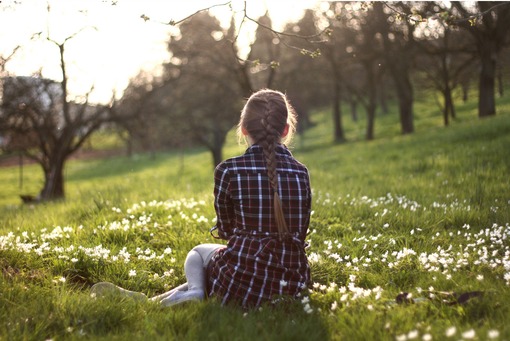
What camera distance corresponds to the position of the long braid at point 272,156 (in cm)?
359

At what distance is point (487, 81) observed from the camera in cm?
2056

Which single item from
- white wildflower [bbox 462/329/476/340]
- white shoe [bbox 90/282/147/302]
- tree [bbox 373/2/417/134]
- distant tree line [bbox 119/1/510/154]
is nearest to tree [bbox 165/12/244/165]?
distant tree line [bbox 119/1/510/154]

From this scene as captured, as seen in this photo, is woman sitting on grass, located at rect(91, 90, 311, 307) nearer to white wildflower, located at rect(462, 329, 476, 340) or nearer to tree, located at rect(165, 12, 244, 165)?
white wildflower, located at rect(462, 329, 476, 340)

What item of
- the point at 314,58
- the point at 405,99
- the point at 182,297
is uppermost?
the point at 314,58

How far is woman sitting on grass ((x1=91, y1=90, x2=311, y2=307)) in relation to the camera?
367 centimetres

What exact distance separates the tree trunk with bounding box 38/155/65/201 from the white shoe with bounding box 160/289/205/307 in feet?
43.8

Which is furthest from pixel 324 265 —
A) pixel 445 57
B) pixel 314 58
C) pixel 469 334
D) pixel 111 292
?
pixel 445 57

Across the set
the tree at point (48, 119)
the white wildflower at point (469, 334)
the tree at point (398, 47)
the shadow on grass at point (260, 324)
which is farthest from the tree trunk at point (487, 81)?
the white wildflower at point (469, 334)

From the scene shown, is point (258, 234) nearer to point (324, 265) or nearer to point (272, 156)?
point (272, 156)

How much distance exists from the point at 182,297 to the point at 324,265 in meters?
1.78

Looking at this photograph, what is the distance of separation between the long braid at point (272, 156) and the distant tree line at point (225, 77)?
9.22m

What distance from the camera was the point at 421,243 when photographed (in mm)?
5469

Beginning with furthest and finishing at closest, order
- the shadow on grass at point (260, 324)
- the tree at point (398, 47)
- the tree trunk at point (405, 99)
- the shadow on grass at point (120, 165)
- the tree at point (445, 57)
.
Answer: the shadow on grass at point (120, 165) → the tree trunk at point (405, 99) → the tree at point (445, 57) → the tree at point (398, 47) → the shadow on grass at point (260, 324)

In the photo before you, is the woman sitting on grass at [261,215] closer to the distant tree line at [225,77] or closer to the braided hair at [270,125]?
the braided hair at [270,125]
